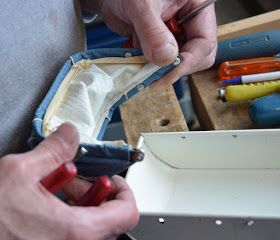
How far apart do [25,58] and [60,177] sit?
0.61 feet

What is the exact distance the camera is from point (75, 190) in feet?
1.23

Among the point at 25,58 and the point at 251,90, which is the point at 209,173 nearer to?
the point at 251,90

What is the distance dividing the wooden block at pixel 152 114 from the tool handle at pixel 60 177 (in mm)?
235

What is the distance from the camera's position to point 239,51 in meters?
0.63

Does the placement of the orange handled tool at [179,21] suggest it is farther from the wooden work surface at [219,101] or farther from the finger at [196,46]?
the wooden work surface at [219,101]

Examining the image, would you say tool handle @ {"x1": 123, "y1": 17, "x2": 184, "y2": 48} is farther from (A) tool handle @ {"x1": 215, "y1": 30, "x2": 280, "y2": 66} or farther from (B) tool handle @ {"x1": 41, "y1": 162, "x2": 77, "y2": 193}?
(B) tool handle @ {"x1": 41, "y1": 162, "x2": 77, "y2": 193}

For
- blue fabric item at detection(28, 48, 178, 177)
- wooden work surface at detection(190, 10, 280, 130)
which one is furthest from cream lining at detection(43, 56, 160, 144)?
wooden work surface at detection(190, 10, 280, 130)

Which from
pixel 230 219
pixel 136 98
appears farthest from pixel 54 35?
pixel 230 219

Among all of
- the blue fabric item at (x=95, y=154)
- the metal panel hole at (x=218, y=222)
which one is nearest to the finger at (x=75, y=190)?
the blue fabric item at (x=95, y=154)

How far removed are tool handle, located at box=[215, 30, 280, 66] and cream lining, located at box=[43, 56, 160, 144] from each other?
0.20 meters

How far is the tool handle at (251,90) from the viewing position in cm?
56

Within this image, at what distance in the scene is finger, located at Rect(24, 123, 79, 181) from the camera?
0.30 metres

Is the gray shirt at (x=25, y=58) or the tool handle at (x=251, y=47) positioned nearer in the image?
the gray shirt at (x=25, y=58)

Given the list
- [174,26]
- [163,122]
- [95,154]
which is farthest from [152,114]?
[95,154]
